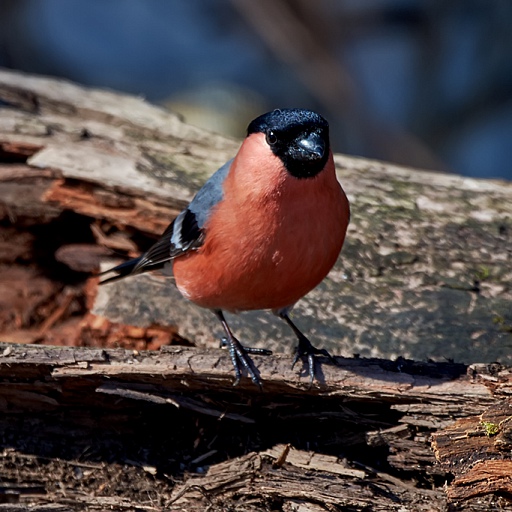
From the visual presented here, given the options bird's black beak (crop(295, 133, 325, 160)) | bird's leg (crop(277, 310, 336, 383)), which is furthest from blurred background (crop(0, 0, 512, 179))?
bird's black beak (crop(295, 133, 325, 160))

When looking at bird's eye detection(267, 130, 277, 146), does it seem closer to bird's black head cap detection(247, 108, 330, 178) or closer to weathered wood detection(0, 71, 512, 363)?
bird's black head cap detection(247, 108, 330, 178)

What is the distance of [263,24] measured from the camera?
1044 centimetres

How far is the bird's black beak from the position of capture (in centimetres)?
338

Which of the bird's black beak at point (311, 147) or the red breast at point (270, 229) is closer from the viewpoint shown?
the bird's black beak at point (311, 147)

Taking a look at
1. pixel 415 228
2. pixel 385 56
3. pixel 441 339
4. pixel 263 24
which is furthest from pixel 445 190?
pixel 385 56

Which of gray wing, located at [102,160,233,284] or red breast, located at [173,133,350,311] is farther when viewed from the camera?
gray wing, located at [102,160,233,284]

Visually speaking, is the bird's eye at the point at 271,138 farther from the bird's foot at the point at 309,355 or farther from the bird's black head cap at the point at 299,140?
the bird's foot at the point at 309,355

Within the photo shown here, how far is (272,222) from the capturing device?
3580mm

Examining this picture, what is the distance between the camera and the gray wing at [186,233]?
12.7ft

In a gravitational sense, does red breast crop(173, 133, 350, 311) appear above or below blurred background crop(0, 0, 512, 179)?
below

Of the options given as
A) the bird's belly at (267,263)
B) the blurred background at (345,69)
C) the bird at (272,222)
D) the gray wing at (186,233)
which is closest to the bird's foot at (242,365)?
the bird at (272,222)

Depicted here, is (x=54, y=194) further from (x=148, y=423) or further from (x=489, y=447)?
(x=489, y=447)

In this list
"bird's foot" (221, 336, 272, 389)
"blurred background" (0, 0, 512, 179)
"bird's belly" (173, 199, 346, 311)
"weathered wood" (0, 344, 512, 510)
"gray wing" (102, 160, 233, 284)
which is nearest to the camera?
"weathered wood" (0, 344, 512, 510)

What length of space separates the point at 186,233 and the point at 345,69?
705cm
